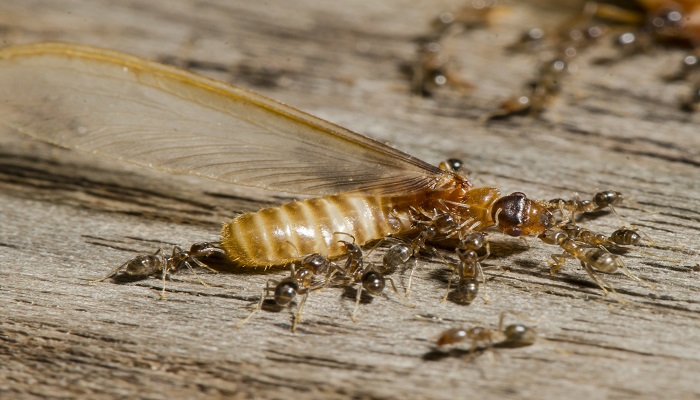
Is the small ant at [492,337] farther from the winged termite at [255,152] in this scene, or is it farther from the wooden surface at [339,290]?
the winged termite at [255,152]

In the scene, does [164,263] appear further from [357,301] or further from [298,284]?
[357,301]

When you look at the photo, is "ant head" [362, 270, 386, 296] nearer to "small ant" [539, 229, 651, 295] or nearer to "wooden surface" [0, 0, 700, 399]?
"wooden surface" [0, 0, 700, 399]

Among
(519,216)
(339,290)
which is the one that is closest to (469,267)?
(519,216)

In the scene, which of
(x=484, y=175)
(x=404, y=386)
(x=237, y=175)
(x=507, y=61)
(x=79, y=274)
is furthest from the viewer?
(x=507, y=61)

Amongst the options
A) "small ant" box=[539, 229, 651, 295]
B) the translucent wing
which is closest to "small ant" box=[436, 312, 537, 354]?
"small ant" box=[539, 229, 651, 295]

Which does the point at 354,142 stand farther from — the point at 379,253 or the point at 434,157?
the point at 434,157

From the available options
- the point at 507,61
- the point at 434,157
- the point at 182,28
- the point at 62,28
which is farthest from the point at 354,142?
the point at 62,28
